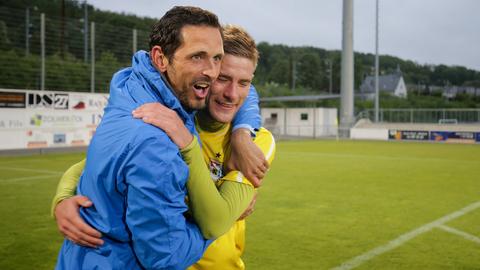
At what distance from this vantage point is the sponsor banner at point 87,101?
1908 cm

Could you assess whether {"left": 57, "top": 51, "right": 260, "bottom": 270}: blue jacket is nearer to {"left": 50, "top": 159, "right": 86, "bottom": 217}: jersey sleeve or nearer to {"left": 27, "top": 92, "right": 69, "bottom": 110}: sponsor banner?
{"left": 50, "top": 159, "right": 86, "bottom": 217}: jersey sleeve

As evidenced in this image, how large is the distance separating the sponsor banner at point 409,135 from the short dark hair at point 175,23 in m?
33.2

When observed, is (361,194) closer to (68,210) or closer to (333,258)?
(333,258)

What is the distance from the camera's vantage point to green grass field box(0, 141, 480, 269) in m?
5.35

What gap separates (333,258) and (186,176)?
13.5 feet

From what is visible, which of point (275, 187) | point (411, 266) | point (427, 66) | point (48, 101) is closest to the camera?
point (411, 266)

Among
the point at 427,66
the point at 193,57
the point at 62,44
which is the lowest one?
the point at 193,57

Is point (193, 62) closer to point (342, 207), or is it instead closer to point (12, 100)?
point (342, 207)

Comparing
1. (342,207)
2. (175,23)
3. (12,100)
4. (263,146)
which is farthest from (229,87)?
(12,100)

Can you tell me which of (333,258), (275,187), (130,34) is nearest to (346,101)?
(130,34)

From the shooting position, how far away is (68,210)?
1.79 m

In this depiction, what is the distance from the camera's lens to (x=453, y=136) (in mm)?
31094

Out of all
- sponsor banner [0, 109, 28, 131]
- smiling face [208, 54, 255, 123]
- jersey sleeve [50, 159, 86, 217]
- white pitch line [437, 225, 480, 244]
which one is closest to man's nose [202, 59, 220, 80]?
smiling face [208, 54, 255, 123]

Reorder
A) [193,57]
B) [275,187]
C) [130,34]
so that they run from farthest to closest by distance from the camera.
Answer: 1. [130,34]
2. [275,187]
3. [193,57]
